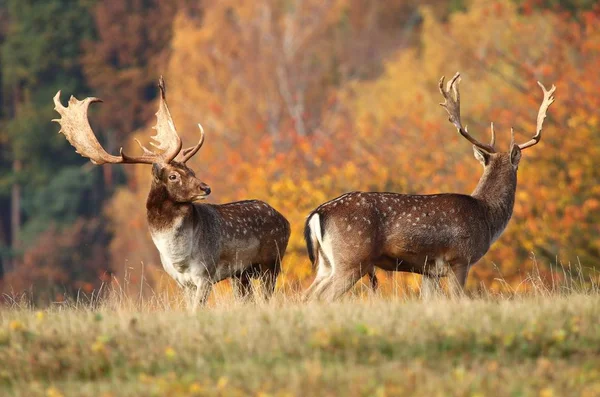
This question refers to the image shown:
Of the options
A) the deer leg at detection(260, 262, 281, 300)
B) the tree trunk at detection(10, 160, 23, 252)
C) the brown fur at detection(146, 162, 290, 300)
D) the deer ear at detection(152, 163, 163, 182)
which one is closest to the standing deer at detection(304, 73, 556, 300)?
the deer leg at detection(260, 262, 281, 300)

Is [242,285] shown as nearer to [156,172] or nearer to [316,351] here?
[156,172]

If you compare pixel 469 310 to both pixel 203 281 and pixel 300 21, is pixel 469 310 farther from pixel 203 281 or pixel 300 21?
pixel 300 21

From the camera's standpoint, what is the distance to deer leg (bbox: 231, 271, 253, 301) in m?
13.0

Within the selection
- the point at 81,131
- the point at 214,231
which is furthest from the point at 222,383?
the point at 81,131

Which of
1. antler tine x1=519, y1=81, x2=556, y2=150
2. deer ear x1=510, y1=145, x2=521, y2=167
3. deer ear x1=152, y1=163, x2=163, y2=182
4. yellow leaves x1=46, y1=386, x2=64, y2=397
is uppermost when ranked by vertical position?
antler tine x1=519, y1=81, x2=556, y2=150

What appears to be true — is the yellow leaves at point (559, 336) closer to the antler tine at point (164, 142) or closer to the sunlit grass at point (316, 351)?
the sunlit grass at point (316, 351)

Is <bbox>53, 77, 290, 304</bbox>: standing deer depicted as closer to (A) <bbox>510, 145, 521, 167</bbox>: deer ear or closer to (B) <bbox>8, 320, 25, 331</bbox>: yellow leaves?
(A) <bbox>510, 145, 521, 167</bbox>: deer ear

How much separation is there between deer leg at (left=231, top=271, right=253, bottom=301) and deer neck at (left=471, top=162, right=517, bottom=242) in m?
2.16

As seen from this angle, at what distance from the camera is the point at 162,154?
12.7 metres

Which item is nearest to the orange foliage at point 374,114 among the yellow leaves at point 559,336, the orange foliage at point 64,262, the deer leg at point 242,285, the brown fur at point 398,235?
the orange foliage at point 64,262

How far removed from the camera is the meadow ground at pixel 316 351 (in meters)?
8.11

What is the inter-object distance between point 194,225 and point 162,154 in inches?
29.4

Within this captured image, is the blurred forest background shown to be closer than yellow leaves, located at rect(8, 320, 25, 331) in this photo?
No

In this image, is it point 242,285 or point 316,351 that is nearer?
point 316,351
